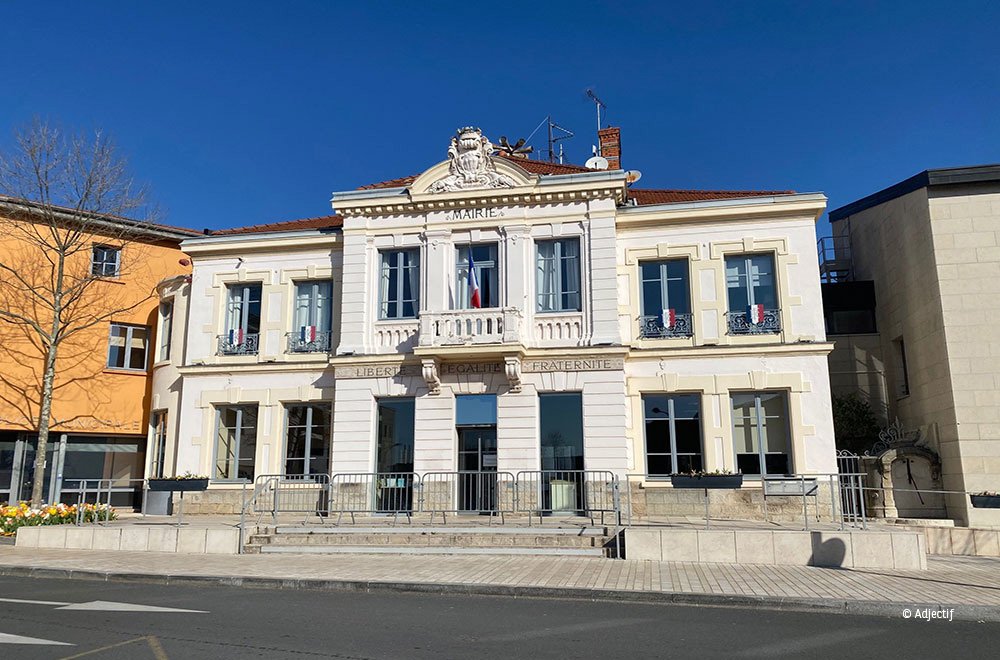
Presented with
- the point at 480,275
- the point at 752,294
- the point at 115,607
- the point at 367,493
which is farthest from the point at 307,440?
the point at 752,294

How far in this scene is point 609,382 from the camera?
17.3 m

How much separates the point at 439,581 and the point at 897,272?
1560cm

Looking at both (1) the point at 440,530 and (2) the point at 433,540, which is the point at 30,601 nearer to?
(2) the point at 433,540

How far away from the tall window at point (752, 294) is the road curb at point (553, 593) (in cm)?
969

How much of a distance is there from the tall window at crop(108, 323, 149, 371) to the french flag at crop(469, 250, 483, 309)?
11.6m

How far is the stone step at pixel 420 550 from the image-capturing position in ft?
42.6

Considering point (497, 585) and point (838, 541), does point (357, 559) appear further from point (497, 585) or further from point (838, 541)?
point (838, 541)

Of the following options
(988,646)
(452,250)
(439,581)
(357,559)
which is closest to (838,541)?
(988,646)

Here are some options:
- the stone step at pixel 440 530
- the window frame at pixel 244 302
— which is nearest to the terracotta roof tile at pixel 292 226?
the window frame at pixel 244 302

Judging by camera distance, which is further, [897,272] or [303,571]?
[897,272]

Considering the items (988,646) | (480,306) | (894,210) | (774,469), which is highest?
(894,210)

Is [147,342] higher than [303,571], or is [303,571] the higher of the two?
[147,342]

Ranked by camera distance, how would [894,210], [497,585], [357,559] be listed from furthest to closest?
[894,210] → [357,559] → [497,585]

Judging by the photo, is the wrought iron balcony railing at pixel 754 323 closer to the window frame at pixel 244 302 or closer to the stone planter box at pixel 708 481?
the stone planter box at pixel 708 481
